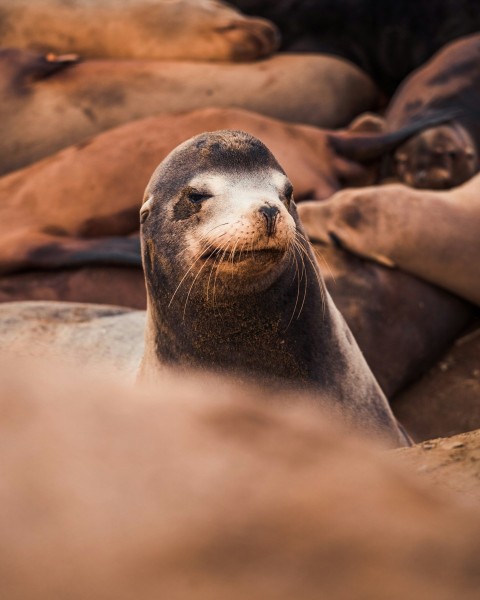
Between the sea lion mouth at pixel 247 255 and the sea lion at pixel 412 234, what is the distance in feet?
6.18

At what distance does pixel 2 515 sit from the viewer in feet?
2.41

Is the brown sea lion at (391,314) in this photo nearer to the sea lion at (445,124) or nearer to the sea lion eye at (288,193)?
the sea lion eye at (288,193)

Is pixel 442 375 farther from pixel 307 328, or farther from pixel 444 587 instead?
pixel 444 587

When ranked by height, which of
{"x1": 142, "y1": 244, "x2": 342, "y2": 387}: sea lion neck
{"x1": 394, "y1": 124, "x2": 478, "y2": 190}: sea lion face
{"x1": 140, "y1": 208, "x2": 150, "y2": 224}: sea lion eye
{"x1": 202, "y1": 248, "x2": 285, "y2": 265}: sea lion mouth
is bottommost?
{"x1": 394, "y1": 124, "x2": 478, "y2": 190}: sea lion face

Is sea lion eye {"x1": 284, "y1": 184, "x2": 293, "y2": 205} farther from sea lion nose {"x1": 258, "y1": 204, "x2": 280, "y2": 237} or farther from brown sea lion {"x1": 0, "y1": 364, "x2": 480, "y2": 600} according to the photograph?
brown sea lion {"x1": 0, "y1": 364, "x2": 480, "y2": 600}

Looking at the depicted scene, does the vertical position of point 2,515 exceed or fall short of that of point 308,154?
it exceeds it

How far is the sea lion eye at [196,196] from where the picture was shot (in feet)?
9.42

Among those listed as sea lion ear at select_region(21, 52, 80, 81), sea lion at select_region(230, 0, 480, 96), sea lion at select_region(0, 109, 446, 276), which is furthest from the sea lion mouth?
sea lion at select_region(230, 0, 480, 96)

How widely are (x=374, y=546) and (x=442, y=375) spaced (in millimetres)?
3940

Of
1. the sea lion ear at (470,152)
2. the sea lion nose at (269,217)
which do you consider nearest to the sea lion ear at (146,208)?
the sea lion nose at (269,217)

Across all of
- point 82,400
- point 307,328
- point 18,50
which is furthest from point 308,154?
point 82,400

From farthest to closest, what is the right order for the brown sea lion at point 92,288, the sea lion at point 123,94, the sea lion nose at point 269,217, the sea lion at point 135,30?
the sea lion at point 135,30 < the sea lion at point 123,94 < the brown sea lion at point 92,288 < the sea lion nose at point 269,217

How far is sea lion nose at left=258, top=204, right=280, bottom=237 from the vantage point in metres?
2.58

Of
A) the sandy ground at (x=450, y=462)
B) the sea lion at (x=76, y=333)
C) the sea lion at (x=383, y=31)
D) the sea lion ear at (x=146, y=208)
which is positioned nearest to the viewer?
the sandy ground at (x=450, y=462)
